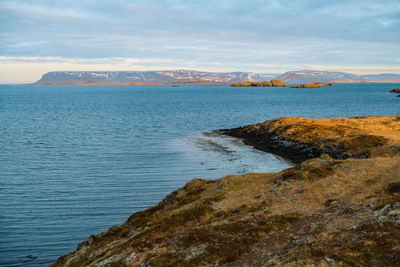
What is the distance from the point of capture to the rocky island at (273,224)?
1434 centimetres

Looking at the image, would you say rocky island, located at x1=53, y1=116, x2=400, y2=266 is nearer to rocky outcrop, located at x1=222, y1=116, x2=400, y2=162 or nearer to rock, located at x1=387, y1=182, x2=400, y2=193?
rock, located at x1=387, y1=182, x2=400, y2=193

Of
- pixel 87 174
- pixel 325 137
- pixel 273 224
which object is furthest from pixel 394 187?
pixel 325 137

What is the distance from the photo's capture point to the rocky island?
565 inches

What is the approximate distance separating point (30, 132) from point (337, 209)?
245 feet

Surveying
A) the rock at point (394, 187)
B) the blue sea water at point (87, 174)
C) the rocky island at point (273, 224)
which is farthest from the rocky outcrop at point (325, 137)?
the rock at point (394, 187)

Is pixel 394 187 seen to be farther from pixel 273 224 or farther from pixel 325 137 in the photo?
pixel 325 137

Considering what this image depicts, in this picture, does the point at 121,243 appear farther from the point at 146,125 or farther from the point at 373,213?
the point at 146,125

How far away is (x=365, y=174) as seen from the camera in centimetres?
2306

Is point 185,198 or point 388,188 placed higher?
point 388,188

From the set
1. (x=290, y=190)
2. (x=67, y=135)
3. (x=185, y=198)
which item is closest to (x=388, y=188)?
(x=290, y=190)

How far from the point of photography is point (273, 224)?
1761 centimetres

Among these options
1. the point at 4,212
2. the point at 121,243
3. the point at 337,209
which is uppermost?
the point at 337,209

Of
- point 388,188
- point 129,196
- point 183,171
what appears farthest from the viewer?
point 183,171

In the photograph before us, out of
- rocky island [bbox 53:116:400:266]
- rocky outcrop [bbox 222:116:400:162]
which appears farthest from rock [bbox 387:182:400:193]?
rocky outcrop [bbox 222:116:400:162]
